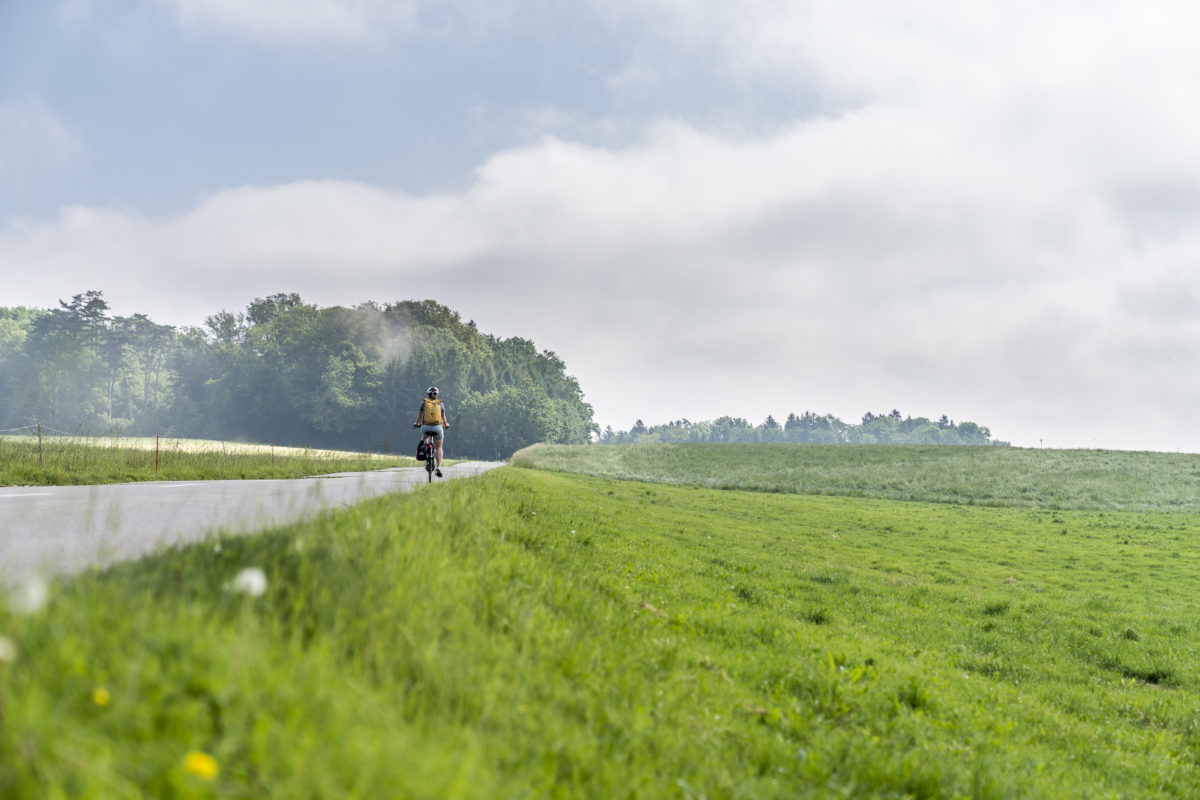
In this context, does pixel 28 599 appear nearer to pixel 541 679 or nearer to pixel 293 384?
pixel 541 679

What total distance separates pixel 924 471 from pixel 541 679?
60204mm

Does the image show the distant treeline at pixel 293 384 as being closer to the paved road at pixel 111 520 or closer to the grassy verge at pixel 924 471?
the grassy verge at pixel 924 471

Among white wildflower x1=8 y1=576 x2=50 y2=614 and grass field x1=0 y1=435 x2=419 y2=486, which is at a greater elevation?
white wildflower x1=8 y1=576 x2=50 y2=614

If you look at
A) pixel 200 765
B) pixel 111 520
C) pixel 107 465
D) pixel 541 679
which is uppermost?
pixel 111 520

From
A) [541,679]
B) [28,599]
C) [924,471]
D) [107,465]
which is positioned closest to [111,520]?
[28,599]

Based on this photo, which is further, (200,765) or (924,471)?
(924,471)

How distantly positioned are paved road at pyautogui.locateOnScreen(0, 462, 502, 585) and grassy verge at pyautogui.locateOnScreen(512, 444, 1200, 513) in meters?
41.8

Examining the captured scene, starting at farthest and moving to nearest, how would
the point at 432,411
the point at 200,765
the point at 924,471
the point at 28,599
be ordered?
the point at 924,471, the point at 432,411, the point at 28,599, the point at 200,765

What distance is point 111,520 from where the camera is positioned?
19.8 feet

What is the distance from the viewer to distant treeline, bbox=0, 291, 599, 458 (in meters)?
119

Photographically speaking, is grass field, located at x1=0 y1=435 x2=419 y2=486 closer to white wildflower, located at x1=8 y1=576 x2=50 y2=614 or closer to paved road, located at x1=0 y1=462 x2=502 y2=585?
paved road, located at x1=0 y1=462 x2=502 y2=585

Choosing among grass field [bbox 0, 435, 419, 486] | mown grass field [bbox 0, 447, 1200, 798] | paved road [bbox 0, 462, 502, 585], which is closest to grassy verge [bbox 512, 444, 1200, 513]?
grass field [bbox 0, 435, 419, 486]

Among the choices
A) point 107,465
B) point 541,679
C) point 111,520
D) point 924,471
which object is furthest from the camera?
point 924,471

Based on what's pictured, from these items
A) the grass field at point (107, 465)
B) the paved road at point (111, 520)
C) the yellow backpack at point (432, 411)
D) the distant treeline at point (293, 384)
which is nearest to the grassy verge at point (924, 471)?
the grass field at point (107, 465)
